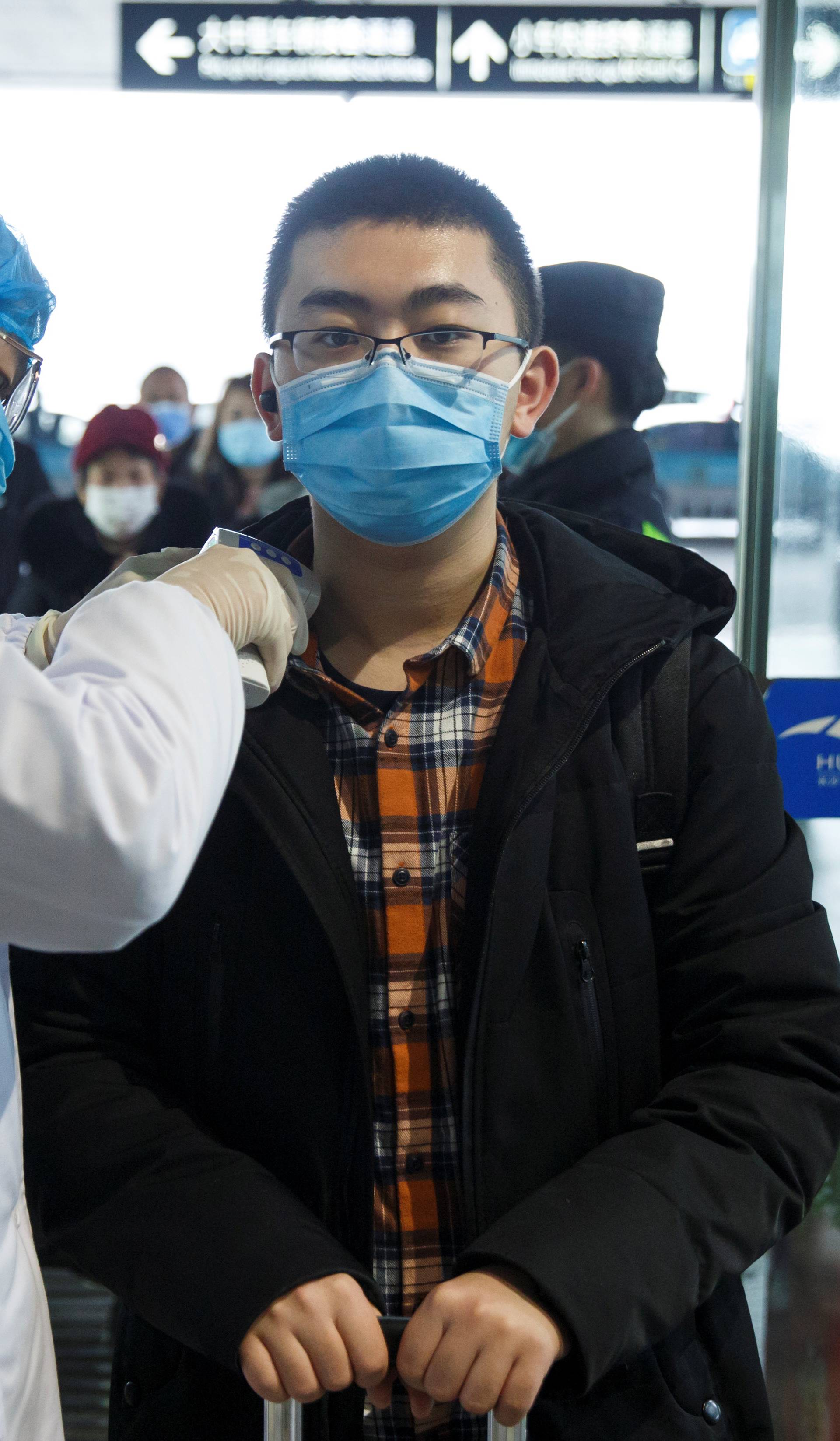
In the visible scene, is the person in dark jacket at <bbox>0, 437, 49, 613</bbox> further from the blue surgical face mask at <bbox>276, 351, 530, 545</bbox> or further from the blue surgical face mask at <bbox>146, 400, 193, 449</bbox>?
the blue surgical face mask at <bbox>276, 351, 530, 545</bbox>

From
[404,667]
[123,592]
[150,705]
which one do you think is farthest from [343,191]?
[150,705]

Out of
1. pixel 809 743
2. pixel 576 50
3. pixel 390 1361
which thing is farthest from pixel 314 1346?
pixel 576 50

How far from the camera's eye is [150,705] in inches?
34.7

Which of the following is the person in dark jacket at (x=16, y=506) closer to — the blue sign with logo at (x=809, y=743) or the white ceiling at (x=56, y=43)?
the white ceiling at (x=56, y=43)

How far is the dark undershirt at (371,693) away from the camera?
1.41m

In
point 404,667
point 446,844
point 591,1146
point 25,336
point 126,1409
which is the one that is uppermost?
point 25,336

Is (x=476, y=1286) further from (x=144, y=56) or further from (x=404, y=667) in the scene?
(x=144, y=56)

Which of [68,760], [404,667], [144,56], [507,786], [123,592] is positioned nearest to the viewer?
[68,760]

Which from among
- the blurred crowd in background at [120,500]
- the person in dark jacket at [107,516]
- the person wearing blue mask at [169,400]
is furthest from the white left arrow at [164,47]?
the person wearing blue mask at [169,400]

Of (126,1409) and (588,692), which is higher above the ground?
(588,692)

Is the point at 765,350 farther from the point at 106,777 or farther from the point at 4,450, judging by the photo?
the point at 106,777

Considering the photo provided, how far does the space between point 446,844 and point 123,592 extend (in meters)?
0.50

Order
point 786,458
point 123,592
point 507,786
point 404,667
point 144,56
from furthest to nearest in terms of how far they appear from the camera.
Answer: point 144,56 → point 786,458 → point 404,667 → point 507,786 → point 123,592

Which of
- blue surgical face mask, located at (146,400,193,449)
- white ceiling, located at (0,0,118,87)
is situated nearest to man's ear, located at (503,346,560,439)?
white ceiling, located at (0,0,118,87)
